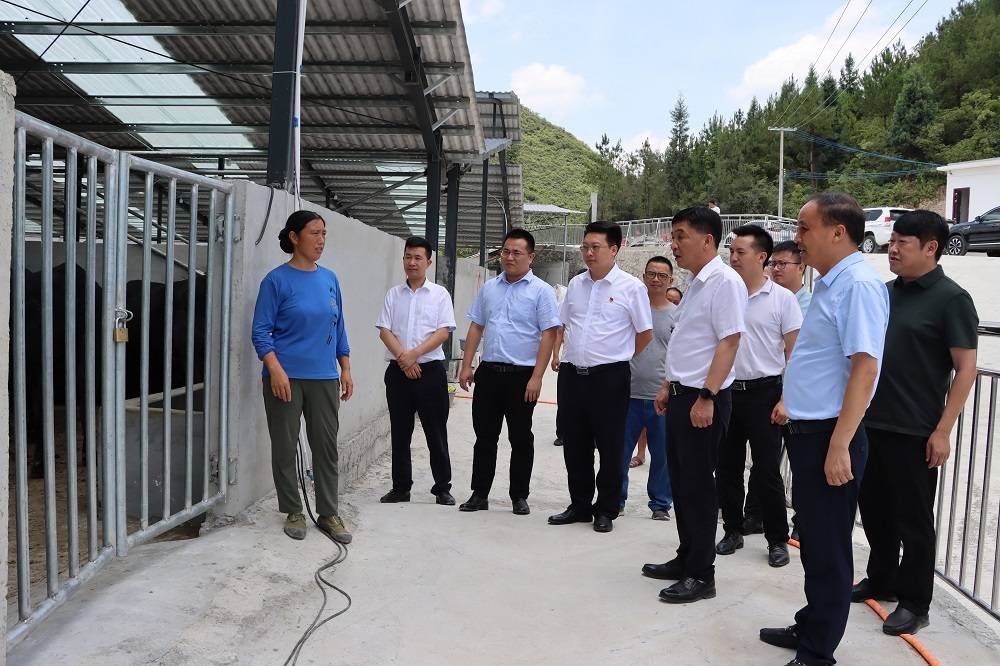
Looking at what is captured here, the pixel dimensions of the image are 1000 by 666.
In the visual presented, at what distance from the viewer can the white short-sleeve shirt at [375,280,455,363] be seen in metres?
5.48

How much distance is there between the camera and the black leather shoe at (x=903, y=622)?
3.50 meters

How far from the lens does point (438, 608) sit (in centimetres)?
371

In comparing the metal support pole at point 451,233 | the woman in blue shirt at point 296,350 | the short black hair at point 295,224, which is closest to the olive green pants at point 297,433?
the woman in blue shirt at point 296,350

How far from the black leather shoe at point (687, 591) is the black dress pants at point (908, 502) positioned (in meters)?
0.82

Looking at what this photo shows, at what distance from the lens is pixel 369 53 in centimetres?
871

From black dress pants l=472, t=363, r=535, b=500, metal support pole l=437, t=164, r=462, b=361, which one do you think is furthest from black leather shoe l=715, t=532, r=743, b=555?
metal support pole l=437, t=164, r=462, b=361

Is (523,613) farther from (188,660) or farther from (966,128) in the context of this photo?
(966,128)

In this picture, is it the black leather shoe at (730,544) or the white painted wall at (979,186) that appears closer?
the black leather shoe at (730,544)

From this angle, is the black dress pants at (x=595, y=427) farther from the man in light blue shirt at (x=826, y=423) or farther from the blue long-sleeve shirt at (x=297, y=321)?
the man in light blue shirt at (x=826, y=423)

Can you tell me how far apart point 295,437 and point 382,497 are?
1432 mm

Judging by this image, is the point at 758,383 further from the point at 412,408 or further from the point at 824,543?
the point at 412,408

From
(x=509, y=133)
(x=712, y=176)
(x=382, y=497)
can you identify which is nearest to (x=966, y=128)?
(x=712, y=176)

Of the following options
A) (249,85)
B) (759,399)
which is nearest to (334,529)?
(759,399)

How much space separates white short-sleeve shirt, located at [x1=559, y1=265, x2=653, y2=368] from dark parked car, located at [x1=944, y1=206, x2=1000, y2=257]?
66.4 ft
